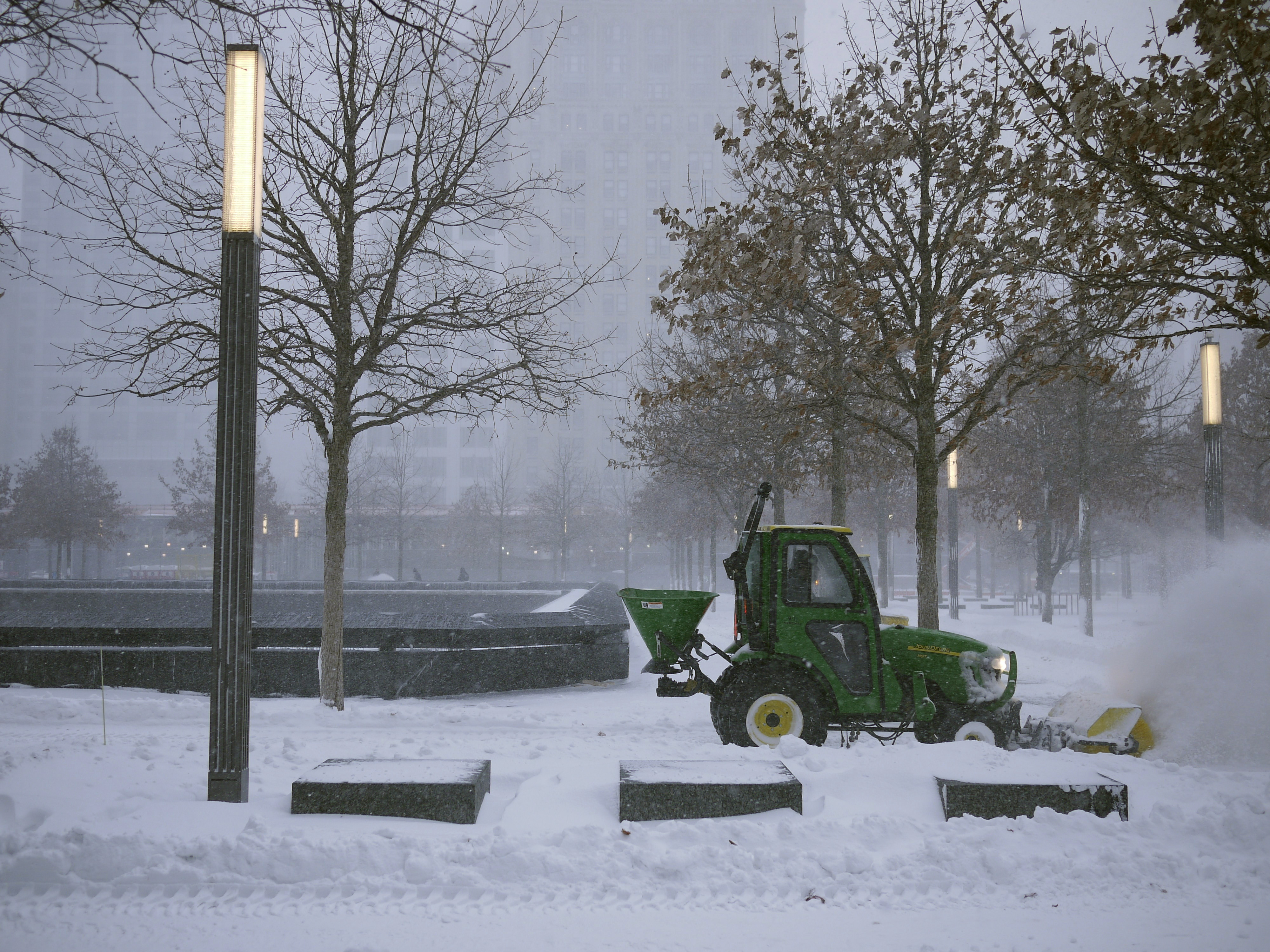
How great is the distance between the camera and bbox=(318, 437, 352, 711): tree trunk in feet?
31.2

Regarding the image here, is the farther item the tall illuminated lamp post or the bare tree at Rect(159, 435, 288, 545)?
the bare tree at Rect(159, 435, 288, 545)

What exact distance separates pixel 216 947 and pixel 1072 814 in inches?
174

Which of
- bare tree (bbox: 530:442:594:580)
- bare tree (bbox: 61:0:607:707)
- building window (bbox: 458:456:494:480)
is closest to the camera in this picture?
bare tree (bbox: 61:0:607:707)

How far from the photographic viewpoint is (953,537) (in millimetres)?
22516

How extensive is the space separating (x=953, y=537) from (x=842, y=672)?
16.6m

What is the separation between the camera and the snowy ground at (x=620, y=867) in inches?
144

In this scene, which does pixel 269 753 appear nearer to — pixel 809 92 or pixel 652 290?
pixel 809 92

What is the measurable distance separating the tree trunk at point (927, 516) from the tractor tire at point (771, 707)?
320cm

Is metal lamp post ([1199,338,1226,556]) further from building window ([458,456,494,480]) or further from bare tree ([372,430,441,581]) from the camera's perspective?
building window ([458,456,494,480])

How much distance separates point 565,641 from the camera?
12438 mm

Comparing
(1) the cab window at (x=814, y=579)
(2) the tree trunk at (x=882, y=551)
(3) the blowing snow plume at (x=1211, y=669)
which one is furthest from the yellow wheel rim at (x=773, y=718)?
(2) the tree trunk at (x=882, y=551)

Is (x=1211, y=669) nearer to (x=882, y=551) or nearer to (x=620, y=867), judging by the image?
(x=620, y=867)

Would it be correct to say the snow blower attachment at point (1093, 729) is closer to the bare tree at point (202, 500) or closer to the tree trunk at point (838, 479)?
the tree trunk at point (838, 479)

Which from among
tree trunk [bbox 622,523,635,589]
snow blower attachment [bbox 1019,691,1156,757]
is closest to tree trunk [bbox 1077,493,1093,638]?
snow blower attachment [bbox 1019,691,1156,757]
